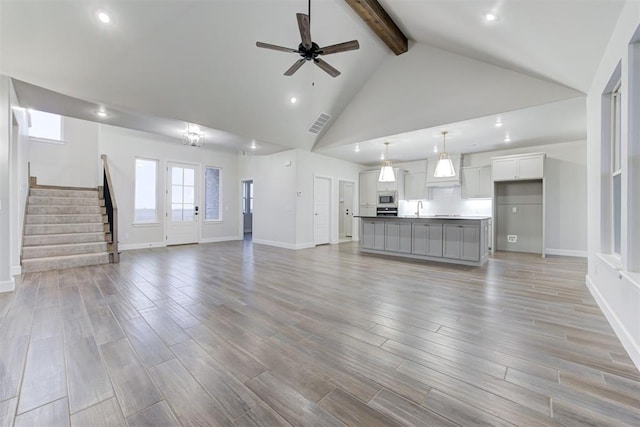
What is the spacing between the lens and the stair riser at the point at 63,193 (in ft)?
18.5

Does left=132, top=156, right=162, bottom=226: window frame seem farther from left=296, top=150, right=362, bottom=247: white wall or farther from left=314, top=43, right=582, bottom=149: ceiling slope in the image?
left=314, top=43, right=582, bottom=149: ceiling slope

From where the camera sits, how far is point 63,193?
19.4 ft

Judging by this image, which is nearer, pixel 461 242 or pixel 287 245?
pixel 461 242

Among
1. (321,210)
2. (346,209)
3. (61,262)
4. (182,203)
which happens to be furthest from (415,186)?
(61,262)

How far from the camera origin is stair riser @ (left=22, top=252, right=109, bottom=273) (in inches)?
170

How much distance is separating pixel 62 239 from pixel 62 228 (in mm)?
332

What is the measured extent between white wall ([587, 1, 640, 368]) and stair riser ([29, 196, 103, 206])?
8588 millimetres

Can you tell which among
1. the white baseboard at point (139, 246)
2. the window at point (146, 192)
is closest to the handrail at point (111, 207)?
the window at point (146, 192)

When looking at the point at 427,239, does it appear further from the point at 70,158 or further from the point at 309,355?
the point at 70,158

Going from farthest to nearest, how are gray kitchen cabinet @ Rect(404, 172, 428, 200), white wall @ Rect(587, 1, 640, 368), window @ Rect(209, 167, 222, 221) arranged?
1. window @ Rect(209, 167, 222, 221)
2. gray kitchen cabinet @ Rect(404, 172, 428, 200)
3. white wall @ Rect(587, 1, 640, 368)

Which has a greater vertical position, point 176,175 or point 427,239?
point 176,175

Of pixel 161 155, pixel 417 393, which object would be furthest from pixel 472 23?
pixel 161 155

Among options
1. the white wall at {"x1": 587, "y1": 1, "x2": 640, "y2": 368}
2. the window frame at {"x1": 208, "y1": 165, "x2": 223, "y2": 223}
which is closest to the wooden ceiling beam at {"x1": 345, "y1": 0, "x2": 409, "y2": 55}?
the white wall at {"x1": 587, "y1": 1, "x2": 640, "y2": 368}

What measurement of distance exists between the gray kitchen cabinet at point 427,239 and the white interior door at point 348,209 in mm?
4038
